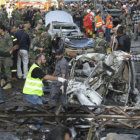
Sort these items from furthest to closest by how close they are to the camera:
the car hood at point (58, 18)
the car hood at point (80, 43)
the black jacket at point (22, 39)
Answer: the car hood at point (58, 18)
the car hood at point (80, 43)
the black jacket at point (22, 39)

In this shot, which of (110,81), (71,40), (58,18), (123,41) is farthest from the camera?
(58,18)

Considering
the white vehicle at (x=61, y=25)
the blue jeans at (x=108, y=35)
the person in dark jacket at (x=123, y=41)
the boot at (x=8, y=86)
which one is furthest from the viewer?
the blue jeans at (x=108, y=35)

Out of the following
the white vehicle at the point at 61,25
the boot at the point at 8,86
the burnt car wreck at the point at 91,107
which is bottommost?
the boot at the point at 8,86

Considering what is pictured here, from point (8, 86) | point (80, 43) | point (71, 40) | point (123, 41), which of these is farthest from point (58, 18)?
point (123, 41)

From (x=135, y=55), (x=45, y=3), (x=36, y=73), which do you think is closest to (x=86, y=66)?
(x=135, y=55)

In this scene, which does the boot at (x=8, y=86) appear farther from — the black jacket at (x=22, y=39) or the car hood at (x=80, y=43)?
the car hood at (x=80, y=43)

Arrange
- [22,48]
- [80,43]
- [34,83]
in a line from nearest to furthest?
[34,83]
[22,48]
[80,43]

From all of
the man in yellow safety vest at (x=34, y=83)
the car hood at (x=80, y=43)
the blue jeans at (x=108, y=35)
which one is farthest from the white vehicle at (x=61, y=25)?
the man in yellow safety vest at (x=34, y=83)

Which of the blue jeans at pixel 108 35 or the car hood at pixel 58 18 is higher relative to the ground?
the car hood at pixel 58 18

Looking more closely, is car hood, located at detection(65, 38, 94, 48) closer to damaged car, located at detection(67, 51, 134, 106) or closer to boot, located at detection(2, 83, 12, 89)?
boot, located at detection(2, 83, 12, 89)

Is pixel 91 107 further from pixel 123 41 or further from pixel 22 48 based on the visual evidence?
pixel 22 48

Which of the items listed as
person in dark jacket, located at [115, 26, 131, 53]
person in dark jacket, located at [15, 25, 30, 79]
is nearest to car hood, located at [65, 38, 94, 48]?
person in dark jacket, located at [15, 25, 30, 79]

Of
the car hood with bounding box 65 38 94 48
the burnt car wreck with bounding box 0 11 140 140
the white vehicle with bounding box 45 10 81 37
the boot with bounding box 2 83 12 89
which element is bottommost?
the boot with bounding box 2 83 12 89

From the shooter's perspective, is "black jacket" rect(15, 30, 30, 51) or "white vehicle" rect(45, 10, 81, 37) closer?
"black jacket" rect(15, 30, 30, 51)
